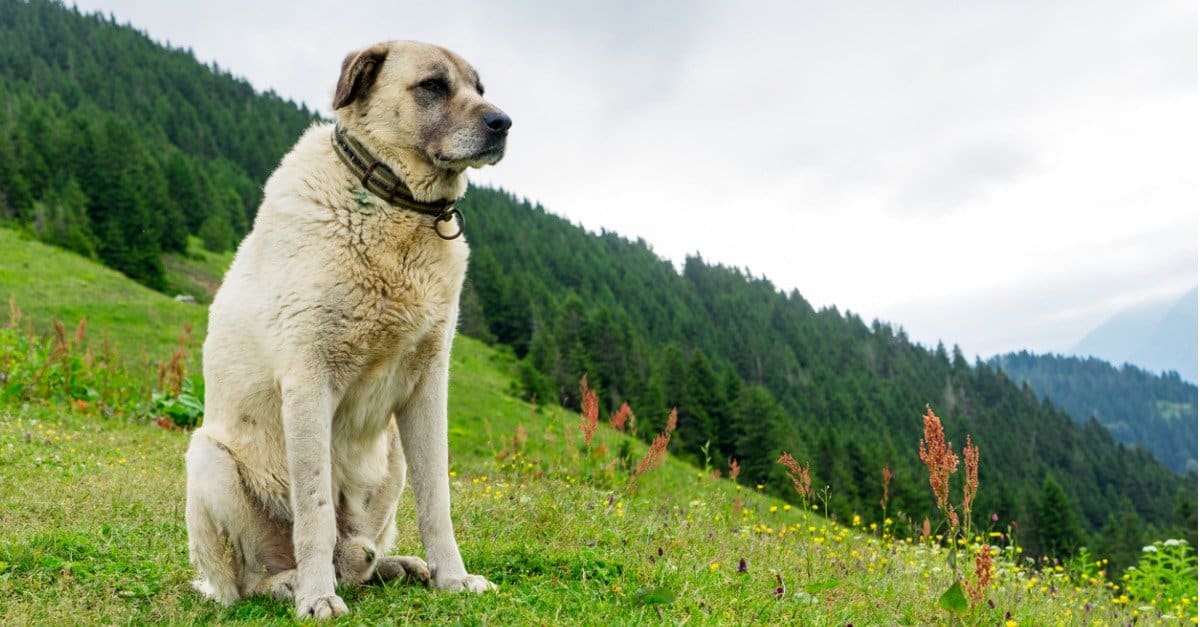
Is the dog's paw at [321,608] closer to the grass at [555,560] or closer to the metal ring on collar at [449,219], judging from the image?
the grass at [555,560]

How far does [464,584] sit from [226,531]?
3.84ft

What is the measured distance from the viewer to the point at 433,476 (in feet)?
13.6

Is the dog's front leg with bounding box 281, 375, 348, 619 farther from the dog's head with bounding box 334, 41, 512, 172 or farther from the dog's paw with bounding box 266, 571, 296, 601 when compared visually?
the dog's head with bounding box 334, 41, 512, 172

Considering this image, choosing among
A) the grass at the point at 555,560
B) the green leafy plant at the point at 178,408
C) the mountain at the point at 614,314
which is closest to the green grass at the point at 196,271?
the mountain at the point at 614,314

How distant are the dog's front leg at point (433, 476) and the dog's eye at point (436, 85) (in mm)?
1268

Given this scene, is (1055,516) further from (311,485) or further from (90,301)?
(311,485)

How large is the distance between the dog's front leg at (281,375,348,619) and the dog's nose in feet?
4.62

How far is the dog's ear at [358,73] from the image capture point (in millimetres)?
3977

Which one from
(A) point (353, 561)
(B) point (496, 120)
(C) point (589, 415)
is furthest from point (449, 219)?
(C) point (589, 415)

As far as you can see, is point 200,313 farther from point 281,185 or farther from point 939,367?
point 939,367

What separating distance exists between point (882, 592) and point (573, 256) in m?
144

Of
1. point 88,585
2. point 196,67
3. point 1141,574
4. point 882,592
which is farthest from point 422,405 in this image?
point 196,67

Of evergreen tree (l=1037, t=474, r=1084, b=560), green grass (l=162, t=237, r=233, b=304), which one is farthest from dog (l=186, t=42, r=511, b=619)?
evergreen tree (l=1037, t=474, r=1084, b=560)

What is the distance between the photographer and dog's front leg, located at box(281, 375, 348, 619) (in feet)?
12.0
